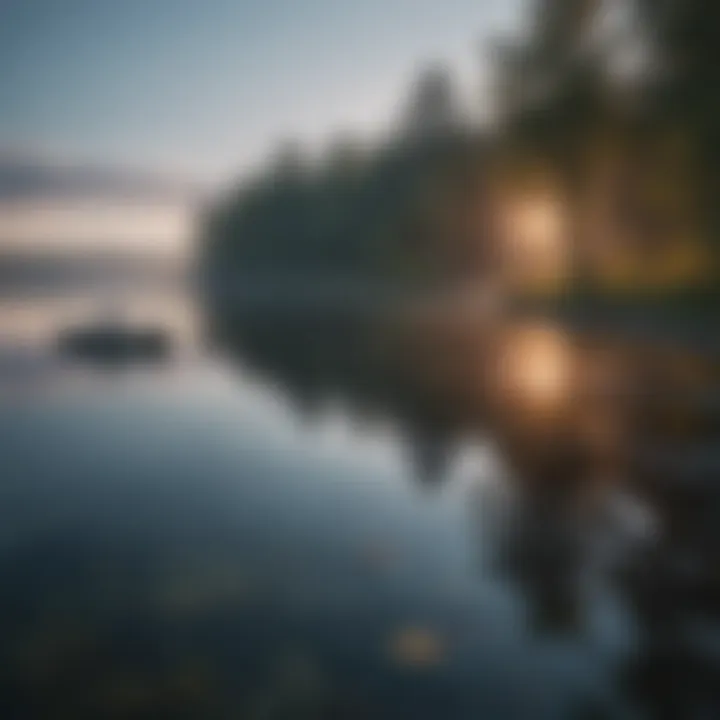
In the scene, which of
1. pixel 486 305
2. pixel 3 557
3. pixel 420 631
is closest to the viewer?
pixel 420 631

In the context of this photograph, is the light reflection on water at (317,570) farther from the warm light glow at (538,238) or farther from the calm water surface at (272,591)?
the warm light glow at (538,238)

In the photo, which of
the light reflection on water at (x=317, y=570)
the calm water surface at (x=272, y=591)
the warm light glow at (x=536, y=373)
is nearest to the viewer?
the calm water surface at (x=272, y=591)

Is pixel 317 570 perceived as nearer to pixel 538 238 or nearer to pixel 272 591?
pixel 272 591

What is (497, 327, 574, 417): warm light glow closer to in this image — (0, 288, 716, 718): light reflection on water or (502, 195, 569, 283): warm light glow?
(0, 288, 716, 718): light reflection on water

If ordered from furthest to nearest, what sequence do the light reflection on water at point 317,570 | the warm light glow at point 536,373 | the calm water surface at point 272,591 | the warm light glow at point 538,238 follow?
the warm light glow at point 538,238, the warm light glow at point 536,373, the light reflection on water at point 317,570, the calm water surface at point 272,591

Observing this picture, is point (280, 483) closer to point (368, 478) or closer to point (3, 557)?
point (368, 478)

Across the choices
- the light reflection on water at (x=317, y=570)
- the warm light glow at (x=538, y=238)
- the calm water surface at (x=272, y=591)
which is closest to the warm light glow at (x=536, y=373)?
the light reflection on water at (x=317, y=570)

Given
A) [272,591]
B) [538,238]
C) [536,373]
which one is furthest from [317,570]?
[538,238]

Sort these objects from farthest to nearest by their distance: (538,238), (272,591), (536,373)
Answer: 1. (538,238)
2. (536,373)
3. (272,591)

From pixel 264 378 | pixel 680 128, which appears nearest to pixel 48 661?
pixel 264 378

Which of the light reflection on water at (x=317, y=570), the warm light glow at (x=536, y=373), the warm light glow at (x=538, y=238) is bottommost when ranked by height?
the light reflection on water at (x=317, y=570)

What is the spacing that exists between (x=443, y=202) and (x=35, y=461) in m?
51.0

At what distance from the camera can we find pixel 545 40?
1451 inches

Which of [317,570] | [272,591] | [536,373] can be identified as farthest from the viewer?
[536,373]
